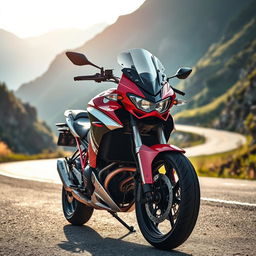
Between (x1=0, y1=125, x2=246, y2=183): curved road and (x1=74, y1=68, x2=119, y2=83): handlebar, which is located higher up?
(x1=74, y1=68, x2=119, y2=83): handlebar

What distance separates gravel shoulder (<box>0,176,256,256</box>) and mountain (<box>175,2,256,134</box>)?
85.2 metres

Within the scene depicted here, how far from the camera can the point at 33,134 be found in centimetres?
10400

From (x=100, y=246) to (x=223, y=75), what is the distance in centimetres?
14237

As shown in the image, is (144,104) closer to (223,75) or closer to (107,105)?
(107,105)

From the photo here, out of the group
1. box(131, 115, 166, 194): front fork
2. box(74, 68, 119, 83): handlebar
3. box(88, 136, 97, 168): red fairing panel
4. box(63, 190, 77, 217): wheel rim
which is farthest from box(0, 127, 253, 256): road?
box(74, 68, 119, 83): handlebar

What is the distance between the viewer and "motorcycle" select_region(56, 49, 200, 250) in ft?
13.2

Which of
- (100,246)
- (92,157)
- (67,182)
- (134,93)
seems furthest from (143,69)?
(67,182)

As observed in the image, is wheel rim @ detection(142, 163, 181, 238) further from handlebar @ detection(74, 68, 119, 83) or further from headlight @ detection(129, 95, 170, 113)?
handlebar @ detection(74, 68, 119, 83)

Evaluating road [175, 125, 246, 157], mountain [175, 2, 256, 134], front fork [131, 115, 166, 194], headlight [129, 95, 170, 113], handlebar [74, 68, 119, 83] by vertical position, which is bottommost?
road [175, 125, 246, 157]

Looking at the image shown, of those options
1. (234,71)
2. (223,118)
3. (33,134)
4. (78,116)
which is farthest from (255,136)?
(234,71)

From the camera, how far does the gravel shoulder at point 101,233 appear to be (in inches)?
162

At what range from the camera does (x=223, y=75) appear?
14250 cm

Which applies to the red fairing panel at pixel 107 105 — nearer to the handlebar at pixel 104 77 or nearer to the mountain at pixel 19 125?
the handlebar at pixel 104 77

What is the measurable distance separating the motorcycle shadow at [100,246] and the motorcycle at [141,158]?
0.12m
